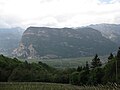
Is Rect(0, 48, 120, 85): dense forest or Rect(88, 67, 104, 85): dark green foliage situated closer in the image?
Rect(0, 48, 120, 85): dense forest

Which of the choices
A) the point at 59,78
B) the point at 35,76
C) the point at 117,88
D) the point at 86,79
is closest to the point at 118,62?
the point at 86,79

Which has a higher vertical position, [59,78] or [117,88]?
[117,88]

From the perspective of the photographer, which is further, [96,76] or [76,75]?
[76,75]

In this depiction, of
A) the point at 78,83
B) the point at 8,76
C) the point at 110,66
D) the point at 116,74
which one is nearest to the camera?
the point at 116,74

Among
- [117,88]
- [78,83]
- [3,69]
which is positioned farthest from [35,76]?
[117,88]

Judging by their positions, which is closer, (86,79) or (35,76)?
(86,79)

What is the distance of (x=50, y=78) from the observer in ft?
342

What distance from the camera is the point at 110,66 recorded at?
85375mm

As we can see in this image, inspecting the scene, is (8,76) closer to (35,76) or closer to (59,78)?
(35,76)

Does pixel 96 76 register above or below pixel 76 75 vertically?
above

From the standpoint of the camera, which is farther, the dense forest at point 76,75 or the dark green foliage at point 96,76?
the dark green foliage at point 96,76

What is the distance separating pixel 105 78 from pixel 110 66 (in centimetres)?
472

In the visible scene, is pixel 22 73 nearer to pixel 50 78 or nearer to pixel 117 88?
pixel 50 78

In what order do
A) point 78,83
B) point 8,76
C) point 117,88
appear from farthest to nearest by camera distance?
point 8,76 → point 78,83 → point 117,88
